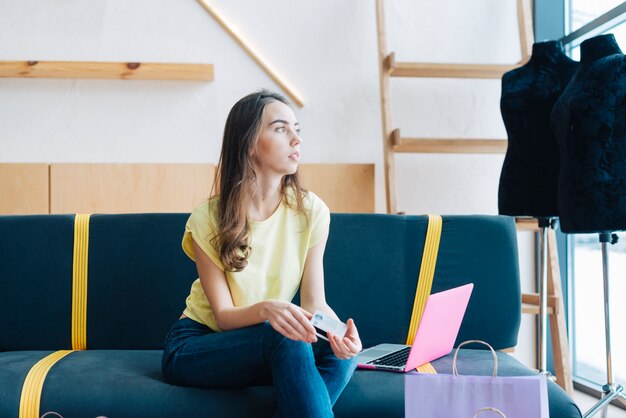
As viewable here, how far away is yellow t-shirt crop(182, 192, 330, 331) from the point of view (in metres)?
1.86

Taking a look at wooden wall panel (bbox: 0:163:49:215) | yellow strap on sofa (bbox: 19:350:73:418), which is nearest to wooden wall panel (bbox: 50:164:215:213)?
wooden wall panel (bbox: 0:163:49:215)

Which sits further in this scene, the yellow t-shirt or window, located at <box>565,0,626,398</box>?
window, located at <box>565,0,626,398</box>

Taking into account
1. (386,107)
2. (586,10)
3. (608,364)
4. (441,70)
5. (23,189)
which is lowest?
(608,364)

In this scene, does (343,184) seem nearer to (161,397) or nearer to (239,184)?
(239,184)

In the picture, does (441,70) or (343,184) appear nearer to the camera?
(441,70)

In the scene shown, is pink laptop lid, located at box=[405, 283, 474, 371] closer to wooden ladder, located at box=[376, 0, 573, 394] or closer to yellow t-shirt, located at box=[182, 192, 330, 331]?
yellow t-shirt, located at box=[182, 192, 330, 331]

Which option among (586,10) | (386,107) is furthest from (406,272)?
(586,10)

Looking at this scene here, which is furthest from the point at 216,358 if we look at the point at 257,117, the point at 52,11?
the point at 52,11

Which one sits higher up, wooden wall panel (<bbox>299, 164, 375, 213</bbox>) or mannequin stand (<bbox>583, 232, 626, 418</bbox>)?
wooden wall panel (<bbox>299, 164, 375, 213</bbox>)

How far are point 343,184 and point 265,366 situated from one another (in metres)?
1.77

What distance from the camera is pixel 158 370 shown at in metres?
1.85

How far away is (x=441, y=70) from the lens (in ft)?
10.4

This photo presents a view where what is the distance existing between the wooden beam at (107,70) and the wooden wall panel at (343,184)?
0.64 meters

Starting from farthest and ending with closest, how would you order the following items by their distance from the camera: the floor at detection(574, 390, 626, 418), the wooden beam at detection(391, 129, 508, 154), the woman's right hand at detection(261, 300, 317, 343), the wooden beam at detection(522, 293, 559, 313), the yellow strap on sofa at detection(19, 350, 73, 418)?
1. the wooden beam at detection(391, 129, 508, 154)
2. the wooden beam at detection(522, 293, 559, 313)
3. the floor at detection(574, 390, 626, 418)
4. the yellow strap on sofa at detection(19, 350, 73, 418)
5. the woman's right hand at detection(261, 300, 317, 343)
